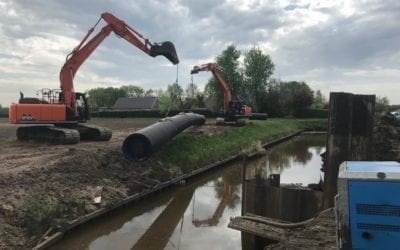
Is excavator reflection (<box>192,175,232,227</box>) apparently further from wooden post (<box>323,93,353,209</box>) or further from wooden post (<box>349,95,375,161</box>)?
wooden post (<box>349,95,375,161</box>)

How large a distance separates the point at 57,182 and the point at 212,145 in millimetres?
14507

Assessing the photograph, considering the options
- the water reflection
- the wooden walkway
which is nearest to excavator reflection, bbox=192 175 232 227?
the water reflection

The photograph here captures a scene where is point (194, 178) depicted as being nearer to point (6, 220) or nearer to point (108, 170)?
point (108, 170)

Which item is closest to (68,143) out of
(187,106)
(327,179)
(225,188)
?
(225,188)

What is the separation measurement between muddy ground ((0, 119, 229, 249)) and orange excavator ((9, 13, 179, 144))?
3.39 feet

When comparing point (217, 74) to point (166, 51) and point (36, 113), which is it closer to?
point (166, 51)

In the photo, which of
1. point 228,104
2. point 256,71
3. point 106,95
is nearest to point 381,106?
point 228,104

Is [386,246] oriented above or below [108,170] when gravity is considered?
above

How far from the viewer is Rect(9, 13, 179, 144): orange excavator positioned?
21125 mm

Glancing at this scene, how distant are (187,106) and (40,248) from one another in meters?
60.0

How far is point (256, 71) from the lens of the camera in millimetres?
79188

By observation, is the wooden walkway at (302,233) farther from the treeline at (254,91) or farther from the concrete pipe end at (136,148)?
the treeline at (254,91)

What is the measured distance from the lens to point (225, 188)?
65.7 ft

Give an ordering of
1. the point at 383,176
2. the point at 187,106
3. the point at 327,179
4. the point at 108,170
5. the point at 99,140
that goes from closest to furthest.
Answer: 1. the point at 383,176
2. the point at 327,179
3. the point at 108,170
4. the point at 99,140
5. the point at 187,106
